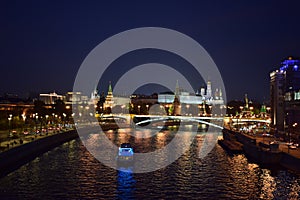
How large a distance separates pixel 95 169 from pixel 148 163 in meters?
3.12

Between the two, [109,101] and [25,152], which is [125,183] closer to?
[25,152]

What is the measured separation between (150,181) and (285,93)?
25.7 meters

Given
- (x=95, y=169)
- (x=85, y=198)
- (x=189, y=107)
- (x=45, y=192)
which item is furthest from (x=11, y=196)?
(x=189, y=107)

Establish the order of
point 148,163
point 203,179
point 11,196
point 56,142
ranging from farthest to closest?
point 56,142 → point 148,163 → point 203,179 → point 11,196

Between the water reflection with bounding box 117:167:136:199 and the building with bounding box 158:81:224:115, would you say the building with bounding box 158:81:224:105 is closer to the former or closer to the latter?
the building with bounding box 158:81:224:115

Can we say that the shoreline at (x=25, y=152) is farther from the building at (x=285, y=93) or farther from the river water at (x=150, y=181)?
the building at (x=285, y=93)

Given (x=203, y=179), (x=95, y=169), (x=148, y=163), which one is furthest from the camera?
(x=148, y=163)

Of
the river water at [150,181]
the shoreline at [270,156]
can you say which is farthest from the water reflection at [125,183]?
the shoreline at [270,156]

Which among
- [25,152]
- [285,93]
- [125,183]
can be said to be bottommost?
[125,183]

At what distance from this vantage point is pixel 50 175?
1769 centimetres

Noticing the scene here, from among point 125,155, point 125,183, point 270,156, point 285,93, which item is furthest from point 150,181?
point 285,93

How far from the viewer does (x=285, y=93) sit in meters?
39.2

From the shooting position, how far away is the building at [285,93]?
3569 cm

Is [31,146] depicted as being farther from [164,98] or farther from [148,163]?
[164,98]
